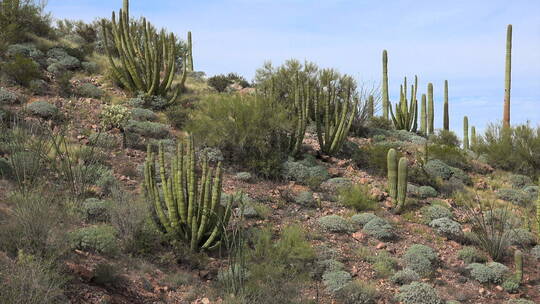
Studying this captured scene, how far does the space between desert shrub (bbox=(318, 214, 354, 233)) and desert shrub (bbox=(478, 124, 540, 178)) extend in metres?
9.06

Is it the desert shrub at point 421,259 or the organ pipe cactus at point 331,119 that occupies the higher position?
the organ pipe cactus at point 331,119

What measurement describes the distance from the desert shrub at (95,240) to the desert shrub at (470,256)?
699 cm

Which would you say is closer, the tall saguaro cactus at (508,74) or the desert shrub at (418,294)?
the desert shrub at (418,294)

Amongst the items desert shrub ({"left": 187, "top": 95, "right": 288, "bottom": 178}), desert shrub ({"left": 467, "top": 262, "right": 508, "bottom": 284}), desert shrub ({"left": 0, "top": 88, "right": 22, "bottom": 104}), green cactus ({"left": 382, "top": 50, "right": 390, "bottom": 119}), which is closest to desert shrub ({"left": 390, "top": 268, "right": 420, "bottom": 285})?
desert shrub ({"left": 467, "top": 262, "right": 508, "bottom": 284})

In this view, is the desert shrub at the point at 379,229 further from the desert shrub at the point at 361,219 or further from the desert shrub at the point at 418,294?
the desert shrub at the point at 418,294

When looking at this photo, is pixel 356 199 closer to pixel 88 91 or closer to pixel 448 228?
pixel 448 228

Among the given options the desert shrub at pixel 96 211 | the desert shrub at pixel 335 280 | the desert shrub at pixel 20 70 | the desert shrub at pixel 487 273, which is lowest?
the desert shrub at pixel 487 273

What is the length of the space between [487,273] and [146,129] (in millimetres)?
9180

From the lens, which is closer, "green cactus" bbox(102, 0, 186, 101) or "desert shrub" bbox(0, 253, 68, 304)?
"desert shrub" bbox(0, 253, 68, 304)

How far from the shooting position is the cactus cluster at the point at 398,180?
12.1 metres

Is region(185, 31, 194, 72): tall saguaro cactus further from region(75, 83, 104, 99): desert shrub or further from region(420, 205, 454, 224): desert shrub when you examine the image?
region(420, 205, 454, 224): desert shrub

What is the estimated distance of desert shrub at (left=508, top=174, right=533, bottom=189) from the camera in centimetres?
1588

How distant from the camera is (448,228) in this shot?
11.2m

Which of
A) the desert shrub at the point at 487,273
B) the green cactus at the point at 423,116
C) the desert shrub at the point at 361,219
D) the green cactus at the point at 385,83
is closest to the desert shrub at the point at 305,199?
the desert shrub at the point at 361,219
